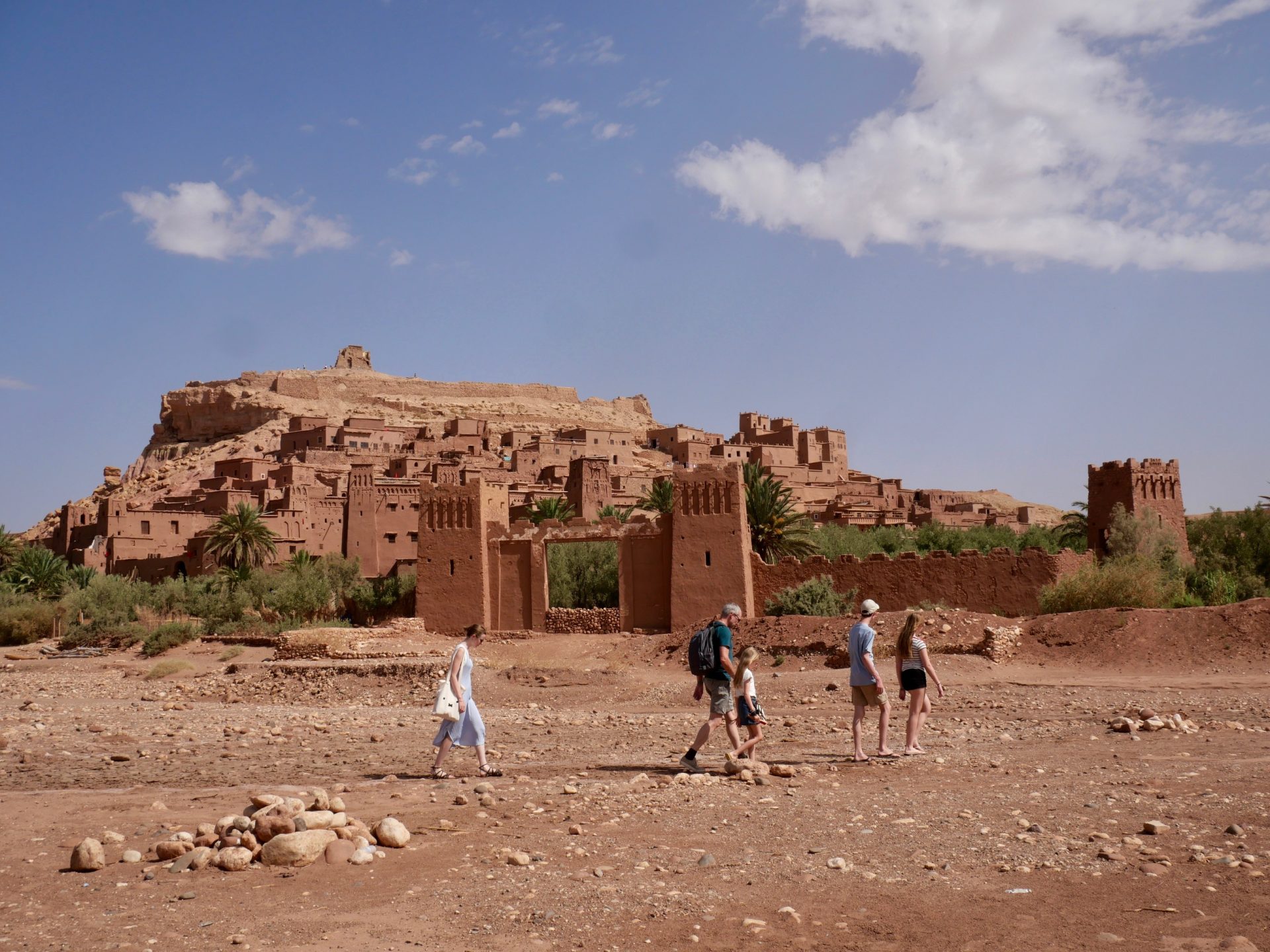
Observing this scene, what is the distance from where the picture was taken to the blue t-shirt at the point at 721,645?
33.6 feet

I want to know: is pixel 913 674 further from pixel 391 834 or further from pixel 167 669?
pixel 167 669

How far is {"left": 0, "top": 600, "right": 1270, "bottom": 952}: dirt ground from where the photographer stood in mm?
5836

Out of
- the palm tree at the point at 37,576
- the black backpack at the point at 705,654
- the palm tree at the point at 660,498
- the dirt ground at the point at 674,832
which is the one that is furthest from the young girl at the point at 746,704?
the palm tree at the point at 37,576

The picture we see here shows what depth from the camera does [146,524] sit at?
50562mm

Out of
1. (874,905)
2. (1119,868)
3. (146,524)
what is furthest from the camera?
(146,524)

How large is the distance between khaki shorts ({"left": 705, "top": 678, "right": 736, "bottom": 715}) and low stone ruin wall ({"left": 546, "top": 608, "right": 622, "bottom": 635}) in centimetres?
1693

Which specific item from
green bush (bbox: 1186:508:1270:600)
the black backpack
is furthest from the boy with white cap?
green bush (bbox: 1186:508:1270:600)

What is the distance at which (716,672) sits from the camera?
10.3 m

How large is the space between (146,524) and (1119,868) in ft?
165

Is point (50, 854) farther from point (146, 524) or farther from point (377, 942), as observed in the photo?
point (146, 524)

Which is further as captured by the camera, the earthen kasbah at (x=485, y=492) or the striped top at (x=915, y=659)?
the earthen kasbah at (x=485, y=492)

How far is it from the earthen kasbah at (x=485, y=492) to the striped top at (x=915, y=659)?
50.2 feet

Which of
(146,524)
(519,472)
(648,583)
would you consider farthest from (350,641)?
(519,472)

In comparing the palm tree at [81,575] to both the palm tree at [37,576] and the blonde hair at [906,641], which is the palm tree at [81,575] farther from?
the blonde hair at [906,641]
